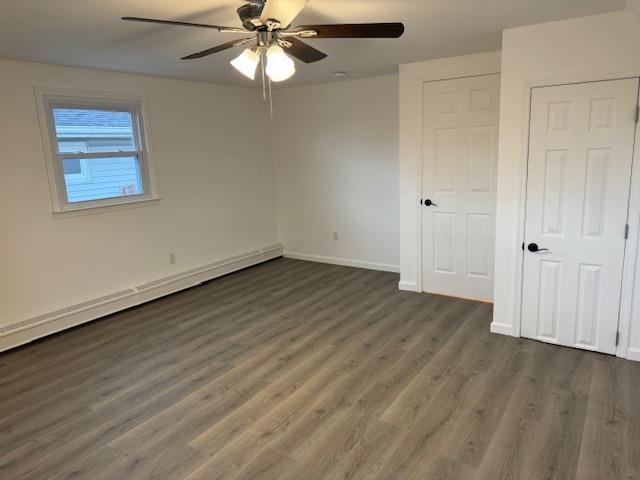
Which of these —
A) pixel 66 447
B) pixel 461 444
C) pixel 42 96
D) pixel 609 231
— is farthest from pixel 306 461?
pixel 42 96

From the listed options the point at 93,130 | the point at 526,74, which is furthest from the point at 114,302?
the point at 526,74

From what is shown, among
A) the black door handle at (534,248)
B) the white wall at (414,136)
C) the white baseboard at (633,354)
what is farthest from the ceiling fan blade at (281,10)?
the white baseboard at (633,354)

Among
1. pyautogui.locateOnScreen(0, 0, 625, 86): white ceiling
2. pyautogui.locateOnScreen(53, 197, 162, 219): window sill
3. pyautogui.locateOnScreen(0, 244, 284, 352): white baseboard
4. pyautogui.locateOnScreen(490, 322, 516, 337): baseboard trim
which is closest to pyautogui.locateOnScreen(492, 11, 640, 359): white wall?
pyautogui.locateOnScreen(490, 322, 516, 337): baseboard trim

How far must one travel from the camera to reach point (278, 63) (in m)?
2.35

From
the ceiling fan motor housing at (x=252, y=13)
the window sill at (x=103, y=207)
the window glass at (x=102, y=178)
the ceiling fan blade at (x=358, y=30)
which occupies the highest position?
the ceiling fan motor housing at (x=252, y=13)

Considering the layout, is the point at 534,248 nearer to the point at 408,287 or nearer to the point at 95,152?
the point at 408,287

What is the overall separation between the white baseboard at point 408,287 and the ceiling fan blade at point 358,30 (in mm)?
3123

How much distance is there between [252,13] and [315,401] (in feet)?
7.59

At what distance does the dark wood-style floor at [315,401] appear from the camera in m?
2.30

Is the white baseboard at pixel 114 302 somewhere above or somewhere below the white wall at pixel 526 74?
below

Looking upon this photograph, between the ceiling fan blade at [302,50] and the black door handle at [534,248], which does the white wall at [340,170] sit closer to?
the black door handle at [534,248]

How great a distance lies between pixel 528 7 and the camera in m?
2.75

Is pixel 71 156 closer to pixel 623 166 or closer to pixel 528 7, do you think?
pixel 528 7

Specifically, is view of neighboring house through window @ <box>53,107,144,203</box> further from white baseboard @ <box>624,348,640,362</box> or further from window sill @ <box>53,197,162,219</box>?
white baseboard @ <box>624,348,640,362</box>
